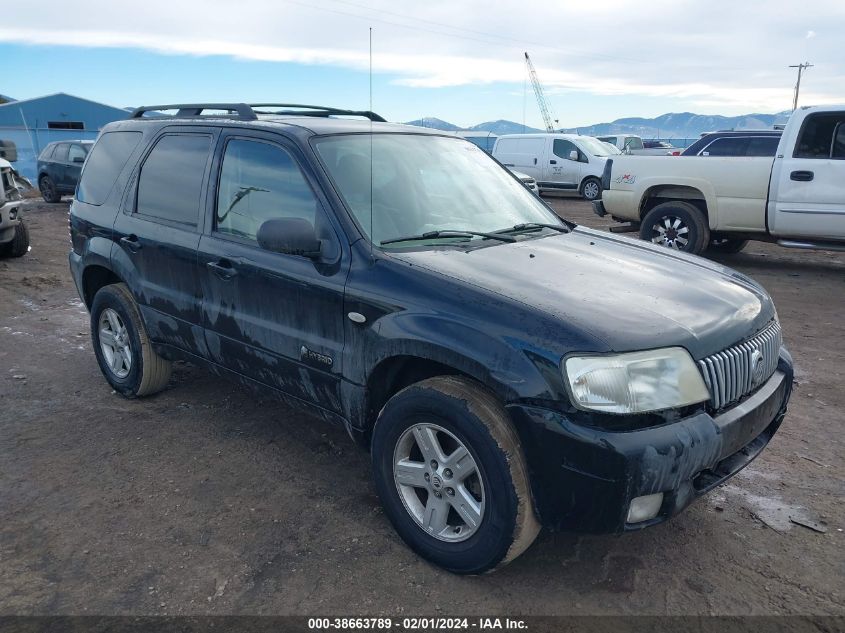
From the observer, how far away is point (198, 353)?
13.1ft

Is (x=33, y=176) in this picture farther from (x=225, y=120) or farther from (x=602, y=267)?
(x=602, y=267)

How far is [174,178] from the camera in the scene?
4078mm

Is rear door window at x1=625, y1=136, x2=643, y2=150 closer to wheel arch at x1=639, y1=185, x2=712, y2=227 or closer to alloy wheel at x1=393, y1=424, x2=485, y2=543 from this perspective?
wheel arch at x1=639, y1=185, x2=712, y2=227

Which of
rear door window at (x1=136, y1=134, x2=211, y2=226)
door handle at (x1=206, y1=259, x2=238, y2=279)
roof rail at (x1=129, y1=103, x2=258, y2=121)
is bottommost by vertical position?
door handle at (x1=206, y1=259, x2=238, y2=279)

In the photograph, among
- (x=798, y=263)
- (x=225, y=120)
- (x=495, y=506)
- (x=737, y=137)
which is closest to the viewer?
(x=495, y=506)

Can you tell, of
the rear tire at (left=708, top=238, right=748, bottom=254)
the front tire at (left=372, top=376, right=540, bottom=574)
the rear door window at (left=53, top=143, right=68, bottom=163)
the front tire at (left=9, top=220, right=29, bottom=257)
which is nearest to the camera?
the front tire at (left=372, top=376, right=540, bottom=574)

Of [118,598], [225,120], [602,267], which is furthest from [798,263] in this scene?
[118,598]

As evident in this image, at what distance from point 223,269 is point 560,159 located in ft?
56.6

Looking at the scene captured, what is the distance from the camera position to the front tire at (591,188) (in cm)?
1905

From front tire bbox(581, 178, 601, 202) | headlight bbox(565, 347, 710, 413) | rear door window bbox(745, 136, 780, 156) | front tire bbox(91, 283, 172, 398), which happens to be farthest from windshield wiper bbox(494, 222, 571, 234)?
front tire bbox(581, 178, 601, 202)

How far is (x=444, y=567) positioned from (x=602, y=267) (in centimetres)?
152

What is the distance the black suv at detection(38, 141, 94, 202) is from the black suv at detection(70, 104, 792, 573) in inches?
590

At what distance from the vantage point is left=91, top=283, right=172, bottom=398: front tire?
444 cm

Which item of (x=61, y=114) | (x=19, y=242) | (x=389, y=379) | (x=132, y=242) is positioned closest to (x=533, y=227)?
(x=389, y=379)
